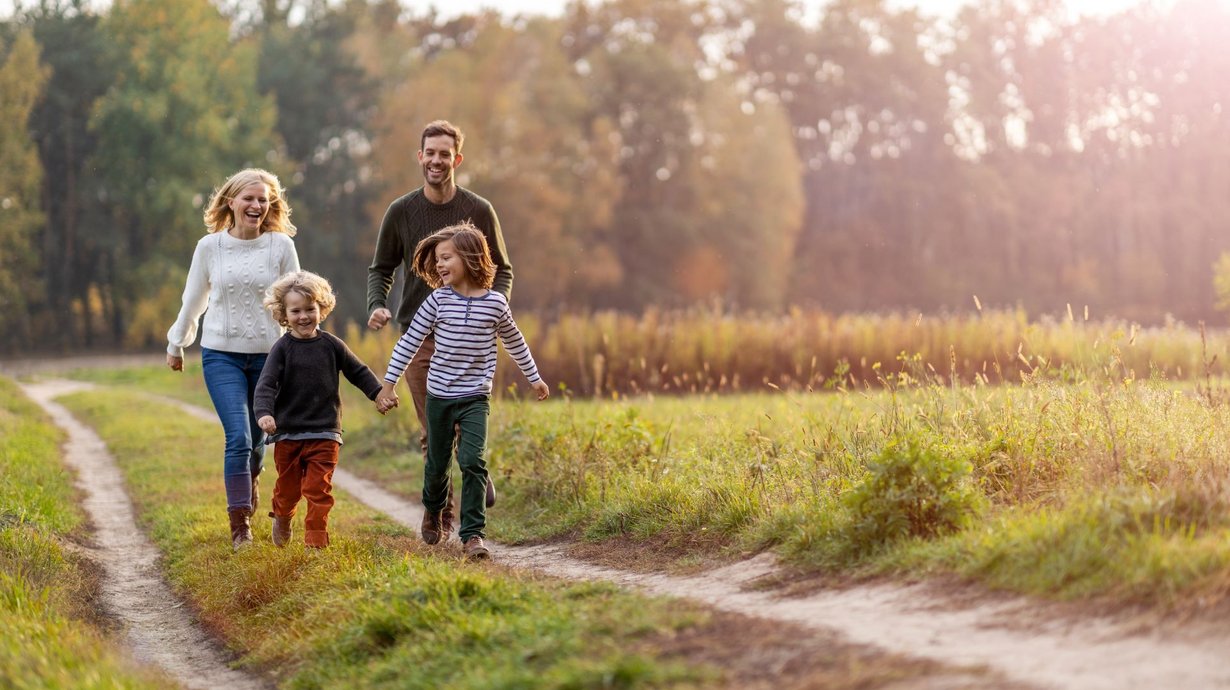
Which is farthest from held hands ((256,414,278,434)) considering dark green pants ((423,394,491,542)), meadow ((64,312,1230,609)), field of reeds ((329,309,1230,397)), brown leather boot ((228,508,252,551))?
field of reeds ((329,309,1230,397))

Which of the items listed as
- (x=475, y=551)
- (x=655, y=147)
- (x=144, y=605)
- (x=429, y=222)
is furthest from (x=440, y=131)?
(x=655, y=147)

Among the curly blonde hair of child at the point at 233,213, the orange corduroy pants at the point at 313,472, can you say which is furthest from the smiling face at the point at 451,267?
the curly blonde hair of child at the point at 233,213

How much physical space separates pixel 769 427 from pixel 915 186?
53821 millimetres

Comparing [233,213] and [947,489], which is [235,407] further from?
[947,489]

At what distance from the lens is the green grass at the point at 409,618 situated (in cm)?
477

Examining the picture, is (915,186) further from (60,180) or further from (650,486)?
(650,486)

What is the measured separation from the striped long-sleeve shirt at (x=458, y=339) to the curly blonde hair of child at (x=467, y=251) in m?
0.12

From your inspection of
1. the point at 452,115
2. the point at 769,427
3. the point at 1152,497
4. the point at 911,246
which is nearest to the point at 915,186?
the point at 911,246

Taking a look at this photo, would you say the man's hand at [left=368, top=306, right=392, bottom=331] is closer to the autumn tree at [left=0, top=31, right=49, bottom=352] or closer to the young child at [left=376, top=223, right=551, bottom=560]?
the young child at [left=376, top=223, right=551, bottom=560]

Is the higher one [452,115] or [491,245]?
[452,115]

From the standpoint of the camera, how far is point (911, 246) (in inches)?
2470

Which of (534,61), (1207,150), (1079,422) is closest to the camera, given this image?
(1079,422)

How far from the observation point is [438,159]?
7953 mm

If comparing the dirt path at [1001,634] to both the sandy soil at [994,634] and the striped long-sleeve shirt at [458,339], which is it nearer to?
the sandy soil at [994,634]
